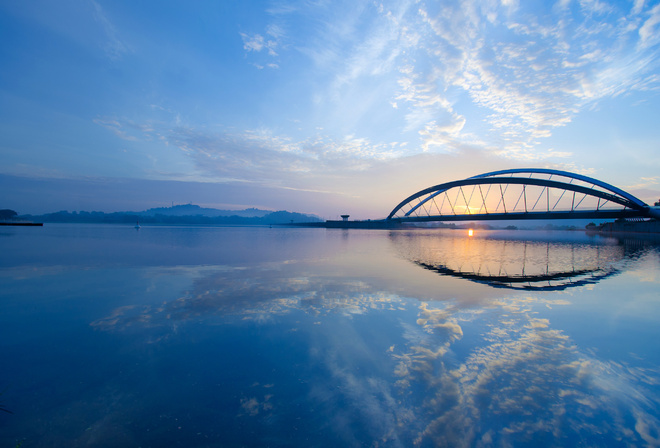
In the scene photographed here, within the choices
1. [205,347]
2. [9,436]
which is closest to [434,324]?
[205,347]

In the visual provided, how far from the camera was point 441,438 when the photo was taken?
374 cm

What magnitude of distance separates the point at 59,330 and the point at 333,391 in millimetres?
7460

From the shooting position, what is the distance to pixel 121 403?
443 cm

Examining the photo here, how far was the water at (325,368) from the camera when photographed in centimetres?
389

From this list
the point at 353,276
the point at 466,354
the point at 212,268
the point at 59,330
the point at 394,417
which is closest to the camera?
the point at 394,417

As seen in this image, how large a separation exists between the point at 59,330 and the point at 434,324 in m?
9.82

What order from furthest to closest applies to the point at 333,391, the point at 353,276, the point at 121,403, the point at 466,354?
A: the point at 353,276 → the point at 466,354 → the point at 333,391 → the point at 121,403

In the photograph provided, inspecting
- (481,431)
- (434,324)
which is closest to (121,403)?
(481,431)

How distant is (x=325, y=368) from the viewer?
5570mm

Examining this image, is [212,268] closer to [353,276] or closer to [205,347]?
[353,276]

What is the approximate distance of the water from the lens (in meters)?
3.89

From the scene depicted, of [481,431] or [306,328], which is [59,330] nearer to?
[306,328]

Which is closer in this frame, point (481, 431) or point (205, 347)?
point (481, 431)

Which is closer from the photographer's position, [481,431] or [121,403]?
[481,431]
